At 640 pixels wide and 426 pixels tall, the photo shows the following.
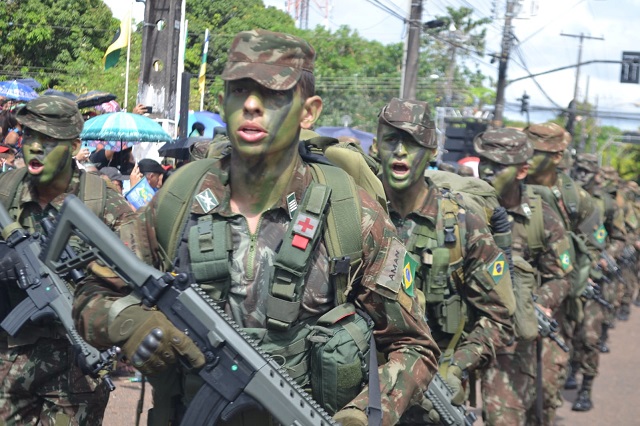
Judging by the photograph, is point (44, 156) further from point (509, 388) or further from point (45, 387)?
point (509, 388)

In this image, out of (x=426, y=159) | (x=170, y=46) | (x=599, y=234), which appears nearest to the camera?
(x=426, y=159)

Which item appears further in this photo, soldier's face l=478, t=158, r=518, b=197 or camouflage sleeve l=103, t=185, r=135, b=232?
soldier's face l=478, t=158, r=518, b=197

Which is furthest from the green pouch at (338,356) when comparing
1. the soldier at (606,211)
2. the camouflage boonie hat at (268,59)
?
the soldier at (606,211)

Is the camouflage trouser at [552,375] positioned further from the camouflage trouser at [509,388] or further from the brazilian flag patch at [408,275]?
the brazilian flag patch at [408,275]

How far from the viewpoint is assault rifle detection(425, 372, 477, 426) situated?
16.9 ft

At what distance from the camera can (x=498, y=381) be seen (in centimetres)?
746

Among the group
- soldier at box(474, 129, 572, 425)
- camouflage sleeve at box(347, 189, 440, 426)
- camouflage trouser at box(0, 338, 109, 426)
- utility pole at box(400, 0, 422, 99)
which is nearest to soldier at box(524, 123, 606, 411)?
soldier at box(474, 129, 572, 425)

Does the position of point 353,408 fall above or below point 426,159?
below

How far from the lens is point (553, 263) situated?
27.8 feet

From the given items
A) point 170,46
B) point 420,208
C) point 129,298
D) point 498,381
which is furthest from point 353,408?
point 170,46

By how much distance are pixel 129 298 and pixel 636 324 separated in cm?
1681

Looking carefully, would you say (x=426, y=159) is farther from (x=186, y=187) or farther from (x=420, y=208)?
(x=186, y=187)

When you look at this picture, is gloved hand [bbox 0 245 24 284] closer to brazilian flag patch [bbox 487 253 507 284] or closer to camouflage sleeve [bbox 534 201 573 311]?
brazilian flag patch [bbox 487 253 507 284]

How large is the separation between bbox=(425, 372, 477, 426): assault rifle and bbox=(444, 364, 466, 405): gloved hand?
50 millimetres
